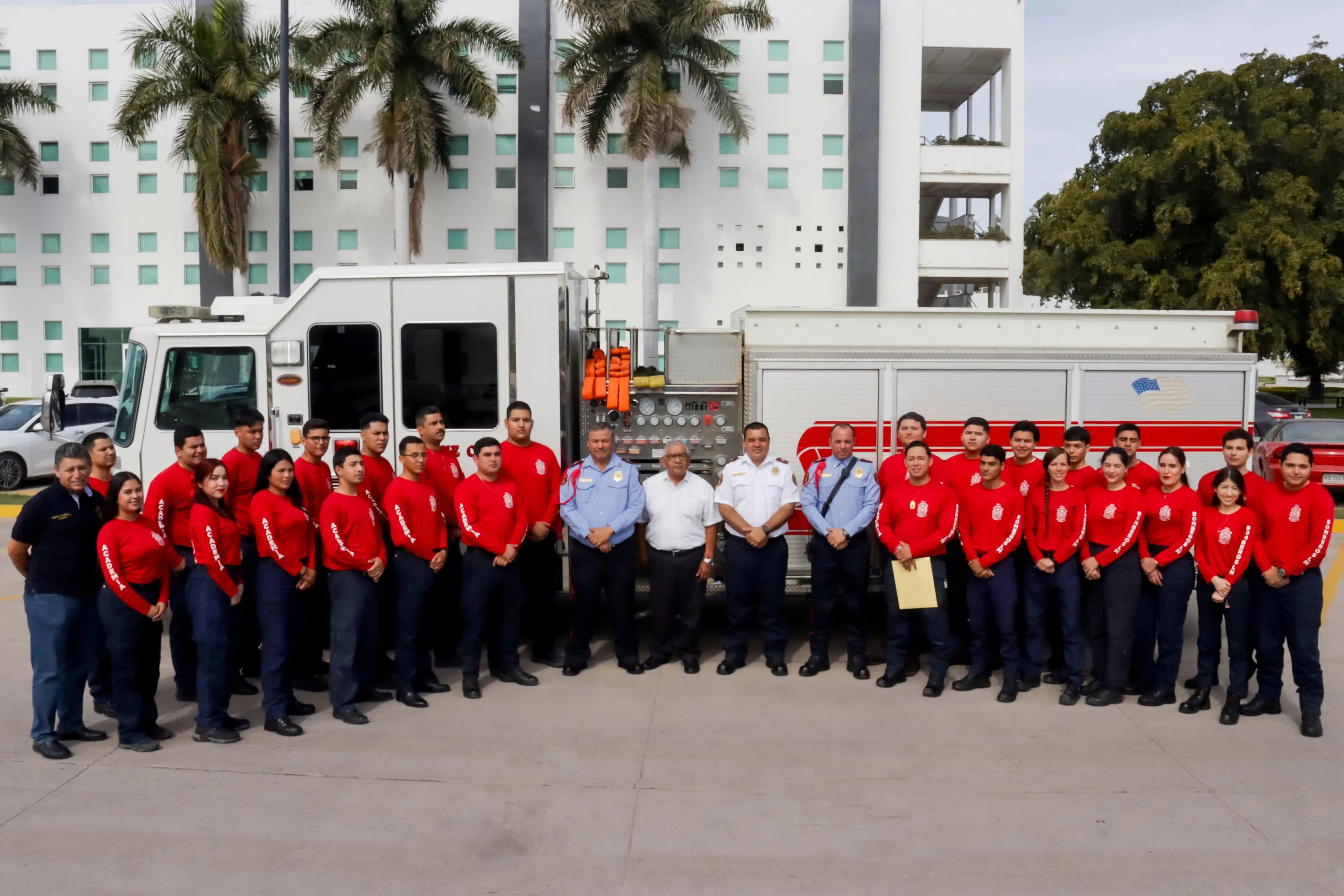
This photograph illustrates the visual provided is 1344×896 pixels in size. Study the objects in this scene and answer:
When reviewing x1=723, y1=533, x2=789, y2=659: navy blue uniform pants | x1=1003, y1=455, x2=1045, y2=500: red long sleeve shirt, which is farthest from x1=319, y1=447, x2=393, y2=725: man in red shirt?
x1=1003, y1=455, x2=1045, y2=500: red long sleeve shirt

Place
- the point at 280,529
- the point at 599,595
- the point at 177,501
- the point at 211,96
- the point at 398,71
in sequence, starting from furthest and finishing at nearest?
1. the point at 211,96
2. the point at 398,71
3. the point at 599,595
4. the point at 177,501
5. the point at 280,529

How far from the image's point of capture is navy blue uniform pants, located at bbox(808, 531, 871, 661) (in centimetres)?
723

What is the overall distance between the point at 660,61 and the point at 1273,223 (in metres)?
16.8

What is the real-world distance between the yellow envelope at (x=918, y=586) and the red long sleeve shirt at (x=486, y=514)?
255 cm

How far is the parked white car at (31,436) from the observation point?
17.6m

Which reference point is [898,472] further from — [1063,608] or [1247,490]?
[1247,490]

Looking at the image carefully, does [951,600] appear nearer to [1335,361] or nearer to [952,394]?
[952,394]

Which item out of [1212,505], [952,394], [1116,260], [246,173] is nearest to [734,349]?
[952,394]

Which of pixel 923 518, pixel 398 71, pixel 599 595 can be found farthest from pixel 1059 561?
pixel 398 71

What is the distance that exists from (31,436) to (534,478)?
565 inches

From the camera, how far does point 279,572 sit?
238 inches

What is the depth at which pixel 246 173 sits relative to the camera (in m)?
31.0

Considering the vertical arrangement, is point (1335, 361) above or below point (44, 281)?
below

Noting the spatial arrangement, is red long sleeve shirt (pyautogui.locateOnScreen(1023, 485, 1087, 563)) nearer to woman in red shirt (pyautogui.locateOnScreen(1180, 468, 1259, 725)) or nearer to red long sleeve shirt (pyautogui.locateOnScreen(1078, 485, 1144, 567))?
red long sleeve shirt (pyautogui.locateOnScreen(1078, 485, 1144, 567))
